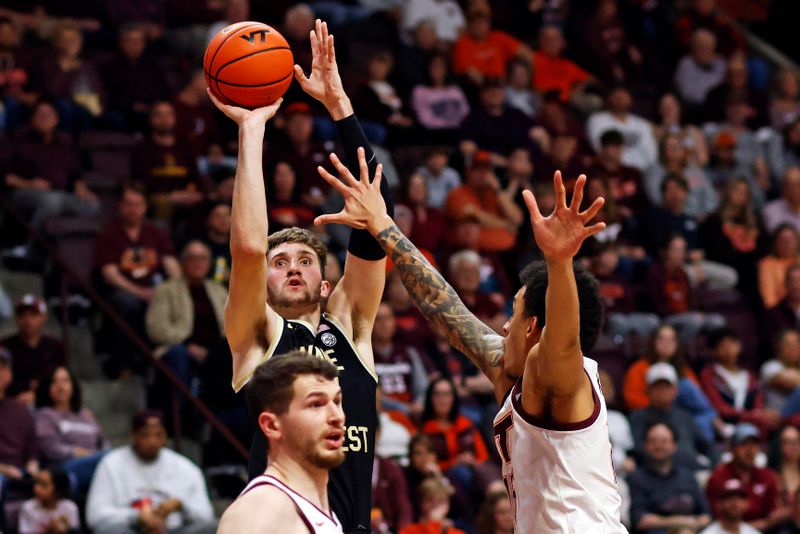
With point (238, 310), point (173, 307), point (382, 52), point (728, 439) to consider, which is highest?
point (382, 52)

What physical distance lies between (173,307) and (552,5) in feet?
25.2

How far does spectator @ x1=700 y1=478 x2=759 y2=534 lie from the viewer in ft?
33.3

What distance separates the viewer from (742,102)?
50.5 feet

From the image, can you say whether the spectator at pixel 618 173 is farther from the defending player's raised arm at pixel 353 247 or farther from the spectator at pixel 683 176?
the defending player's raised arm at pixel 353 247

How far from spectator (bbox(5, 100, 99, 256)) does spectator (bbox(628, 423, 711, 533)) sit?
4.74 metres

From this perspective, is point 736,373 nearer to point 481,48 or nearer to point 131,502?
point 481,48

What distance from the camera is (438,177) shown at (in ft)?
42.6

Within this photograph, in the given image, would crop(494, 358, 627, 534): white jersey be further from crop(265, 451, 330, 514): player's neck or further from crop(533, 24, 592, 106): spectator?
crop(533, 24, 592, 106): spectator

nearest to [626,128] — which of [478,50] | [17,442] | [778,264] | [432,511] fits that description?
[478,50]

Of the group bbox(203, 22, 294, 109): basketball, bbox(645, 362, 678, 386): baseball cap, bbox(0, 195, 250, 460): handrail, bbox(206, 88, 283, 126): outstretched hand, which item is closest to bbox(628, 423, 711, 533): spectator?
bbox(645, 362, 678, 386): baseball cap

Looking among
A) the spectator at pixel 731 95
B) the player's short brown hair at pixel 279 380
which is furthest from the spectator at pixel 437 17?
the player's short brown hair at pixel 279 380

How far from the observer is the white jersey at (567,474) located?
4.46 metres

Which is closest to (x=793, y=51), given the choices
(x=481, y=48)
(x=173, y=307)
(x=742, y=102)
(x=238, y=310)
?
(x=742, y=102)

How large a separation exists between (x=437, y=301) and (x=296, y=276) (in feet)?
2.04
